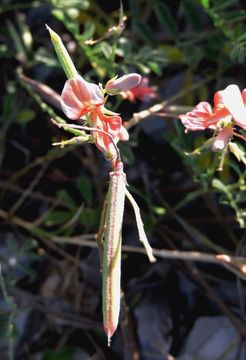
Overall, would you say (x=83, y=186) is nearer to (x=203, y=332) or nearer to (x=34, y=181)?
(x=34, y=181)

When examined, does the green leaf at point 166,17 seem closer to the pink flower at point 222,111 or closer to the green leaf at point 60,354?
the pink flower at point 222,111

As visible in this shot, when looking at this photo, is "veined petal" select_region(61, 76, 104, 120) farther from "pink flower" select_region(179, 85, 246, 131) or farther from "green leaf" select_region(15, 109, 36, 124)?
"green leaf" select_region(15, 109, 36, 124)

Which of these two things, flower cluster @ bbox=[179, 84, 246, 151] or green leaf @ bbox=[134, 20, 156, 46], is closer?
flower cluster @ bbox=[179, 84, 246, 151]

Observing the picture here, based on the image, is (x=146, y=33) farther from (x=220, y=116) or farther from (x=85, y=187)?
(x=220, y=116)

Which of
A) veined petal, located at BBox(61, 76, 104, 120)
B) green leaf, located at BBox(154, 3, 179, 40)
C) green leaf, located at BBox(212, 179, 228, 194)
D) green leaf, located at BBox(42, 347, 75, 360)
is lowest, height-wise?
green leaf, located at BBox(42, 347, 75, 360)

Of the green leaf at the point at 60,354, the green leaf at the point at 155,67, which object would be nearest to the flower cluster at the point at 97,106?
the green leaf at the point at 155,67

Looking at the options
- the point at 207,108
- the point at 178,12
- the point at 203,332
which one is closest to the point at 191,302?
the point at 203,332

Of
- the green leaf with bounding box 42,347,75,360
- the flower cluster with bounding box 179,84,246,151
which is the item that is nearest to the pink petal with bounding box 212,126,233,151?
the flower cluster with bounding box 179,84,246,151
